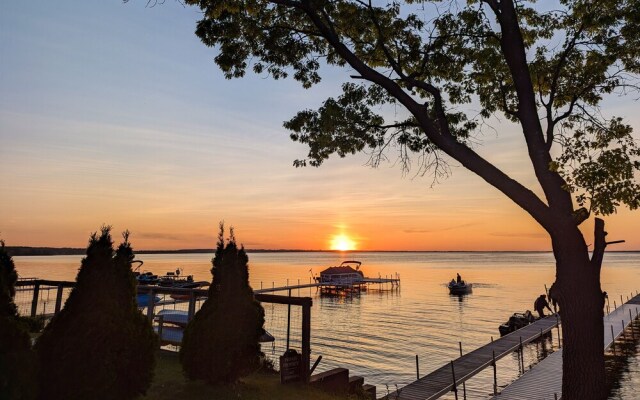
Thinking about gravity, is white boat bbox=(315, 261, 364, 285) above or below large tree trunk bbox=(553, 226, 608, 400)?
below

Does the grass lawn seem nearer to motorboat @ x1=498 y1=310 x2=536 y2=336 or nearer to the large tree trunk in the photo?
the large tree trunk

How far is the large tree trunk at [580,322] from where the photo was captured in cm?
857

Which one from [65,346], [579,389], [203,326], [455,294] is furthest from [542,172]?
[455,294]

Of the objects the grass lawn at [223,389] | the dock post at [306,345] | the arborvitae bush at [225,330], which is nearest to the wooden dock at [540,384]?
the dock post at [306,345]

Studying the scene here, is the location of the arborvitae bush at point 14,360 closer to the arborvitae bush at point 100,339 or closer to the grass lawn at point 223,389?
the arborvitae bush at point 100,339

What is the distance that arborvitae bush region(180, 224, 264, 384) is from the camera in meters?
8.80

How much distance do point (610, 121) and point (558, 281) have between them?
420cm

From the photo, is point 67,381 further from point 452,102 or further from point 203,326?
point 452,102

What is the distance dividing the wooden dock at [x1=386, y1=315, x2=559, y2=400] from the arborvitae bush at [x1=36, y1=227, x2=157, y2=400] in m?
10.9

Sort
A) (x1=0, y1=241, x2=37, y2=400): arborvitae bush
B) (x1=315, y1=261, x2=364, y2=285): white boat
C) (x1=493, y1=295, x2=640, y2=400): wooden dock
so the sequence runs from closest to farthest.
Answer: (x1=0, y1=241, x2=37, y2=400): arborvitae bush < (x1=493, y1=295, x2=640, y2=400): wooden dock < (x1=315, y1=261, x2=364, y2=285): white boat

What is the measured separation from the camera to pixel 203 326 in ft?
29.5

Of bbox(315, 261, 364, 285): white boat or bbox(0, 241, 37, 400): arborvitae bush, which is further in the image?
bbox(315, 261, 364, 285): white boat

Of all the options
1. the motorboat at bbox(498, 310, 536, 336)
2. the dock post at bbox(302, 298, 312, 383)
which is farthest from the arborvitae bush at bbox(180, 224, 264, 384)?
the motorboat at bbox(498, 310, 536, 336)

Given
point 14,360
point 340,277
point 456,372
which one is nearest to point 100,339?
point 14,360
